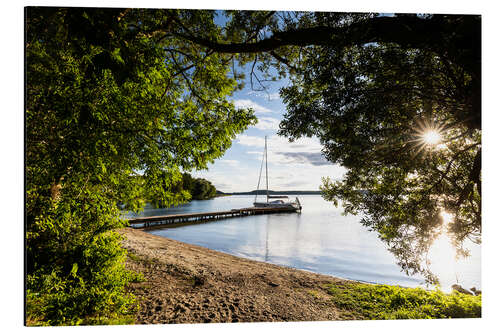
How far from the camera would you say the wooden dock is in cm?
1583

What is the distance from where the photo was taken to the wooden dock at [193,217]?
15.8 meters

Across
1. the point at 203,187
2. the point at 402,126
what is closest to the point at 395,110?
the point at 402,126

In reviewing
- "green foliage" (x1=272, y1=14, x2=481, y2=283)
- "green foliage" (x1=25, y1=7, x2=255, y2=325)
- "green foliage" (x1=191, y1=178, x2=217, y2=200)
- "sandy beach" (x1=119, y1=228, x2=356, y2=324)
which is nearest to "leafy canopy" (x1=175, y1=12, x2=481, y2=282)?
"green foliage" (x1=272, y1=14, x2=481, y2=283)

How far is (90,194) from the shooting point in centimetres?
227

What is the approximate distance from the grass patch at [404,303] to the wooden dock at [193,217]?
12982mm

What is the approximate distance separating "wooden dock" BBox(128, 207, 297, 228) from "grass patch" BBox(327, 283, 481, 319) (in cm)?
1298

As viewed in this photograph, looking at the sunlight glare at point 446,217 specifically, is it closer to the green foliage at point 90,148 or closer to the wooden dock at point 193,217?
the green foliage at point 90,148

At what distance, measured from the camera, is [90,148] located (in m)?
1.95

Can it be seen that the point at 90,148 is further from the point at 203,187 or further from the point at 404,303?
the point at 203,187

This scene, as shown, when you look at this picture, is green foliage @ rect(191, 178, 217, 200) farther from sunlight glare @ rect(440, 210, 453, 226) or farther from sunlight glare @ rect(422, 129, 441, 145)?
sunlight glare @ rect(422, 129, 441, 145)
